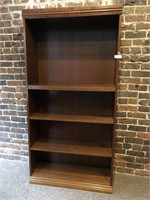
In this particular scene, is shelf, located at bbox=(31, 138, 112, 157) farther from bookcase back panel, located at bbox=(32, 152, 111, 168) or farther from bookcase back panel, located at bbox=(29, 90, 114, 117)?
bookcase back panel, located at bbox=(29, 90, 114, 117)

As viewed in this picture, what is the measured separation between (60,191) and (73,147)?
47 cm

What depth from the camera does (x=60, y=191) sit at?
1984 mm

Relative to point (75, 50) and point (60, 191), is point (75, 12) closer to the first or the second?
point (75, 50)

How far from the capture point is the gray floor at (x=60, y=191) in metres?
1.90

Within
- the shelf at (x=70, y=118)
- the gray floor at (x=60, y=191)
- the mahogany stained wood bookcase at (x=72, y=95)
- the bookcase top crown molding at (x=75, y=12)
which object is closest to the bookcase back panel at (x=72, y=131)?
the mahogany stained wood bookcase at (x=72, y=95)

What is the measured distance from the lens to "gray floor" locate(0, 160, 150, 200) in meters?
1.90

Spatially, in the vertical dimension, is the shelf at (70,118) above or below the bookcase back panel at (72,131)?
above

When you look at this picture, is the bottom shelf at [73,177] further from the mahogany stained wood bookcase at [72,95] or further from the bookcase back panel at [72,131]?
the bookcase back panel at [72,131]

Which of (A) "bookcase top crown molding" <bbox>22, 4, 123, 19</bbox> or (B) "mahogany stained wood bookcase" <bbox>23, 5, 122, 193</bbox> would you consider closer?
(A) "bookcase top crown molding" <bbox>22, 4, 123, 19</bbox>

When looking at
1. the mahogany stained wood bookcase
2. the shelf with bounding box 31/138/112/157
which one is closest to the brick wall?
the mahogany stained wood bookcase

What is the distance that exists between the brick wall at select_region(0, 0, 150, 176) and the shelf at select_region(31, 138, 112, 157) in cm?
26

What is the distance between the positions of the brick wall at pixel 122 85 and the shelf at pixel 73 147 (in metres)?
0.26

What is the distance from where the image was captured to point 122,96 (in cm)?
206

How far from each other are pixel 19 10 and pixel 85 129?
1.54m
